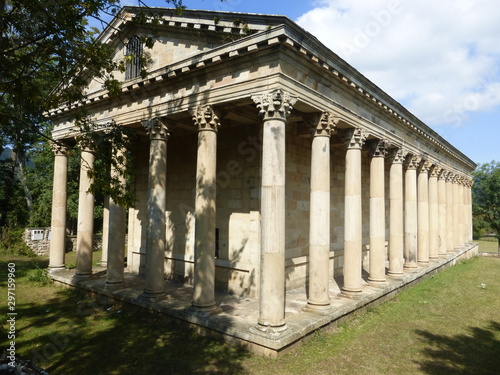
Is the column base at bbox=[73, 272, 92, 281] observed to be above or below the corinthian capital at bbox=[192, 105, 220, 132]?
below

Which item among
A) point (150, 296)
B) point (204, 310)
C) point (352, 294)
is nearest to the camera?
point (204, 310)

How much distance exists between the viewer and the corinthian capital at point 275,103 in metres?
9.02

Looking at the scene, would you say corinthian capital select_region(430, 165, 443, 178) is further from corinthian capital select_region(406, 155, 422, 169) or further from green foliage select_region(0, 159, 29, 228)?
green foliage select_region(0, 159, 29, 228)

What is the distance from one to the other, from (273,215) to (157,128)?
5.59 metres

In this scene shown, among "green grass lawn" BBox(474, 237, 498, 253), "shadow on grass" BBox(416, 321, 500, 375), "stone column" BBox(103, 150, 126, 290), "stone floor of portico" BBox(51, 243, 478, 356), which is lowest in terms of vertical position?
"green grass lawn" BBox(474, 237, 498, 253)

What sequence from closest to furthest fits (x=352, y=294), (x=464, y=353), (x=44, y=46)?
(x=44, y=46)
(x=464, y=353)
(x=352, y=294)

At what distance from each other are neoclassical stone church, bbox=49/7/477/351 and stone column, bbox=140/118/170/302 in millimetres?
42

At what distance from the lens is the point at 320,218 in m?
10.6

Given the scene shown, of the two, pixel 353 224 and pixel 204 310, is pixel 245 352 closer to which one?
pixel 204 310

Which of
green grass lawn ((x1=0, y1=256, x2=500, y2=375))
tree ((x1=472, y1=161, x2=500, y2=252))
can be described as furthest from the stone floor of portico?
tree ((x1=472, y1=161, x2=500, y2=252))

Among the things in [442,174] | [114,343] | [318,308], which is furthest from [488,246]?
[114,343]

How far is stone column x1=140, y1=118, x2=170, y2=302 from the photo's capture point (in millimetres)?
11656

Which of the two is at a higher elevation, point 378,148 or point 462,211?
point 378,148

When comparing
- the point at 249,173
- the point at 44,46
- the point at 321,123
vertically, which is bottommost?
the point at 249,173
